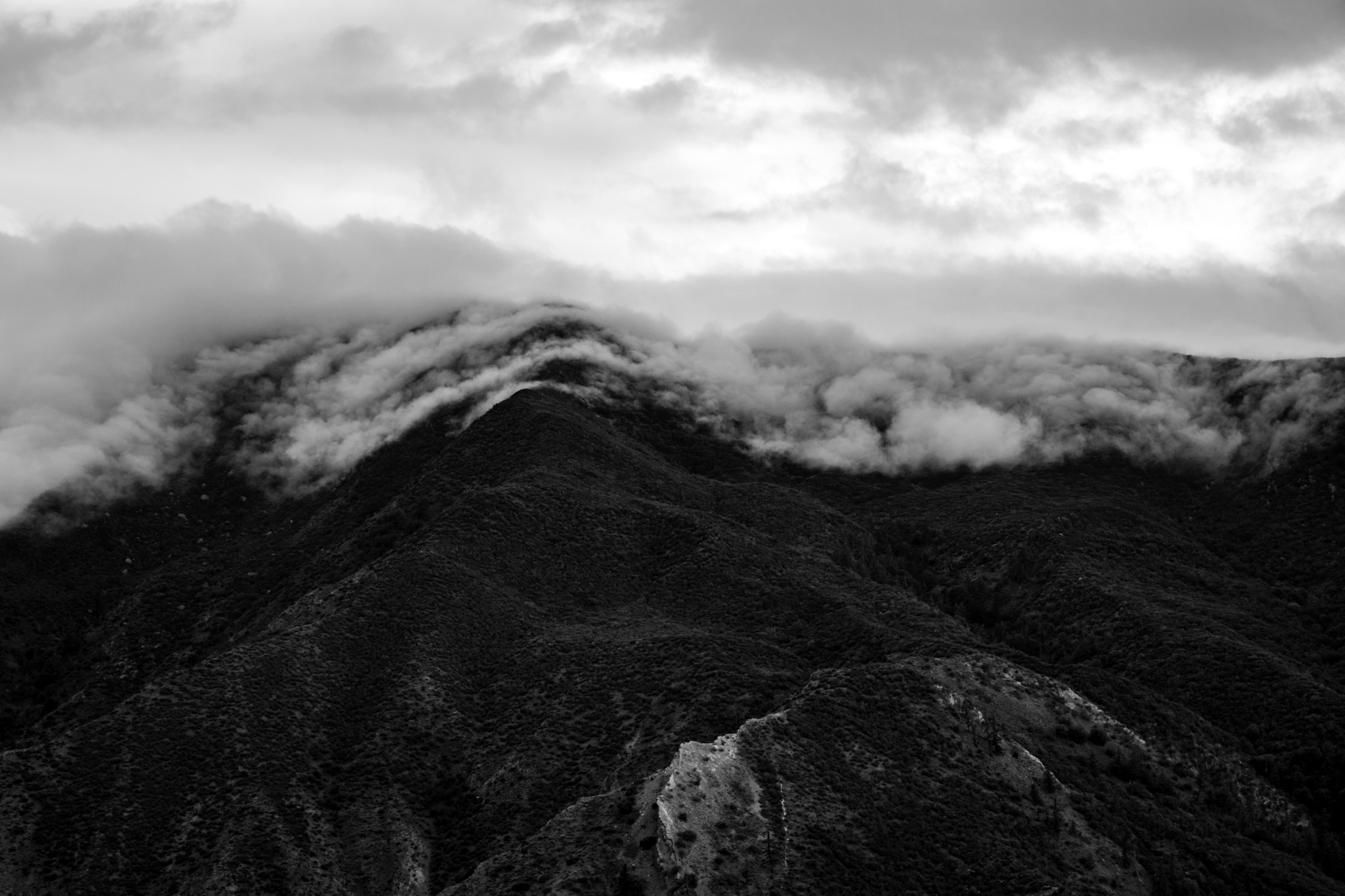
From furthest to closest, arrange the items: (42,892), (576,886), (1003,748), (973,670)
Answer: (973,670) → (1003,748) → (42,892) → (576,886)

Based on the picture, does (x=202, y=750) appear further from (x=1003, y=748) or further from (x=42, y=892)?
(x=1003, y=748)

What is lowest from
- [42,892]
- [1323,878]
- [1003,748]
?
[42,892]

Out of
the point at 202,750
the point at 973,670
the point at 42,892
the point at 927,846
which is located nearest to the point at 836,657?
the point at 973,670

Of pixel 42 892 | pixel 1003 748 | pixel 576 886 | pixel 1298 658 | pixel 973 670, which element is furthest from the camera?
pixel 1298 658

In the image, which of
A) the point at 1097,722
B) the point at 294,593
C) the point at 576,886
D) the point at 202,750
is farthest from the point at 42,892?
the point at 1097,722

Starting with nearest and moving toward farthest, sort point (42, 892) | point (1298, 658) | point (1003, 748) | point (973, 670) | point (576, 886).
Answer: point (576, 886), point (42, 892), point (1003, 748), point (973, 670), point (1298, 658)

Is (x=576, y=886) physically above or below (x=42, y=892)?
above

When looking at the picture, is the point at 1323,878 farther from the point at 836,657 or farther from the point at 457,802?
the point at 457,802

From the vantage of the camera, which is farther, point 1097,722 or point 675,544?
point 675,544

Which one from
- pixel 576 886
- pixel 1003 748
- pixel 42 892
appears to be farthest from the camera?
pixel 1003 748
